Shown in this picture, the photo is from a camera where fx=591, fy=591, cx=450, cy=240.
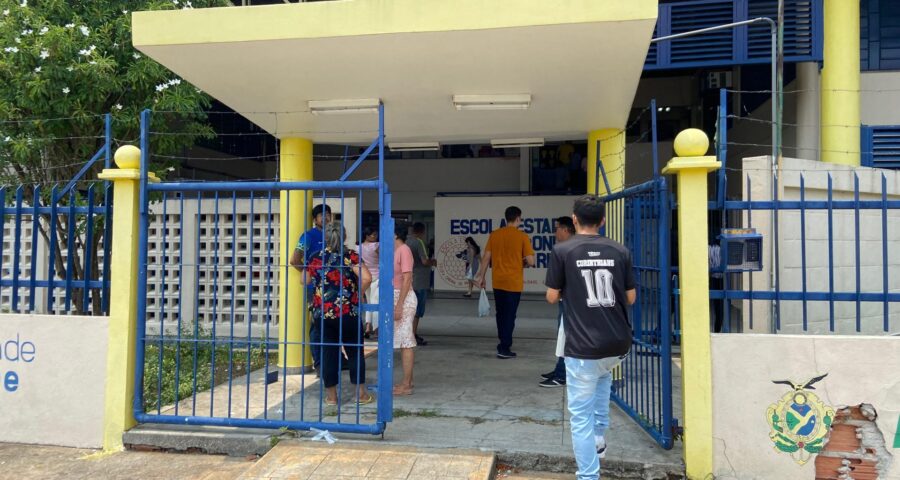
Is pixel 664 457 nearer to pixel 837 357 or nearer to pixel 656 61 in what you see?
pixel 837 357

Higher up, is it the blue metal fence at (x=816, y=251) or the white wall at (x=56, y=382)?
the blue metal fence at (x=816, y=251)

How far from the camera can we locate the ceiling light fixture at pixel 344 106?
5254mm

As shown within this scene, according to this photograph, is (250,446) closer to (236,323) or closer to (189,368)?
(189,368)

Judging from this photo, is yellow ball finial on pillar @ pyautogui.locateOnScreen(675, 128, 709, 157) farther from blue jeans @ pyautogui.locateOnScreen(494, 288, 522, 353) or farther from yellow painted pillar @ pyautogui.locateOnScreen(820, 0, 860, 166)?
yellow painted pillar @ pyautogui.locateOnScreen(820, 0, 860, 166)

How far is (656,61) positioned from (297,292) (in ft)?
21.5

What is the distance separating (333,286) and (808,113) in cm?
802

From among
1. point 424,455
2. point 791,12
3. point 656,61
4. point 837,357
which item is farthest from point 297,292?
point 791,12

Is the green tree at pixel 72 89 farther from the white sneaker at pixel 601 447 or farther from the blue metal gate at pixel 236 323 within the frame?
the white sneaker at pixel 601 447

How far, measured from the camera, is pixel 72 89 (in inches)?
248

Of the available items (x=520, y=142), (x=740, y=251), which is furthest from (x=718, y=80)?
(x=740, y=251)

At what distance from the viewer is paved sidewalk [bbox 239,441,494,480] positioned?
368 cm

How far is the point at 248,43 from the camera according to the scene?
162 inches

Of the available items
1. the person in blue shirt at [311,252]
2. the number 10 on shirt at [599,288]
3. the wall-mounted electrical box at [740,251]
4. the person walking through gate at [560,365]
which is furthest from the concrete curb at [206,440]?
the wall-mounted electrical box at [740,251]

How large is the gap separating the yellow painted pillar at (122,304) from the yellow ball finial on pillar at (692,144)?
12.8 feet
